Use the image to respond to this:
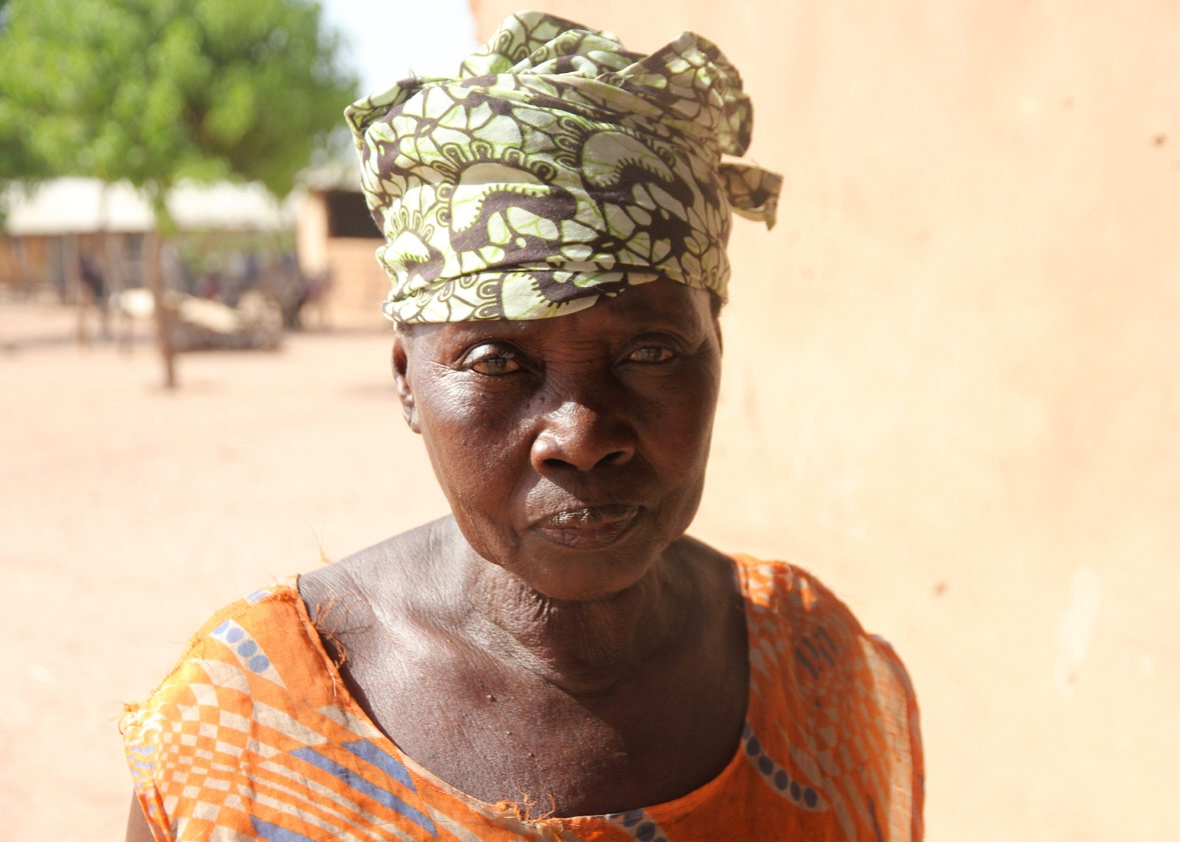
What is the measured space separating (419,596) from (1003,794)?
2039mm

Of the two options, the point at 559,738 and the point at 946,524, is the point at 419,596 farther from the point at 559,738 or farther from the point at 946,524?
the point at 946,524

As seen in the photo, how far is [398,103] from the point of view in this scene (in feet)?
4.28

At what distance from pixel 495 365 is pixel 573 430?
13 cm

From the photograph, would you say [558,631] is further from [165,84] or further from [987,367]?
[165,84]

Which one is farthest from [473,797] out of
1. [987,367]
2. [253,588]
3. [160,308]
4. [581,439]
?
[160,308]

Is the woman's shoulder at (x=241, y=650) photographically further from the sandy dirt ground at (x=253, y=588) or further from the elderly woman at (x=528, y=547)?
the sandy dirt ground at (x=253, y=588)

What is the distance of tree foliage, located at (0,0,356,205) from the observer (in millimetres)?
10797

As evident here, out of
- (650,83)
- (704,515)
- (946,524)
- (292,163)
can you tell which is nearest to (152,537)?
(704,515)

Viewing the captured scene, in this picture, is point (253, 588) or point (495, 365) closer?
point (495, 365)

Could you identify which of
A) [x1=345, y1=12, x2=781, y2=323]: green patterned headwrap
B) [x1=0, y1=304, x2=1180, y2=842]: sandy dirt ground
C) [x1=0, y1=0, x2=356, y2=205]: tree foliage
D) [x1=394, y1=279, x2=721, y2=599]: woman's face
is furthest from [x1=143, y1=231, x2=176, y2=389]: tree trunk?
[x1=394, y1=279, x2=721, y2=599]: woman's face

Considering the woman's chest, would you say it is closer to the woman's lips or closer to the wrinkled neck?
the wrinkled neck

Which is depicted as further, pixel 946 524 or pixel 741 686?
pixel 946 524

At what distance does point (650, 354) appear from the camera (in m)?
1.28

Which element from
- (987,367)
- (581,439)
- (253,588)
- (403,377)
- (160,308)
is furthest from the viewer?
(160,308)
